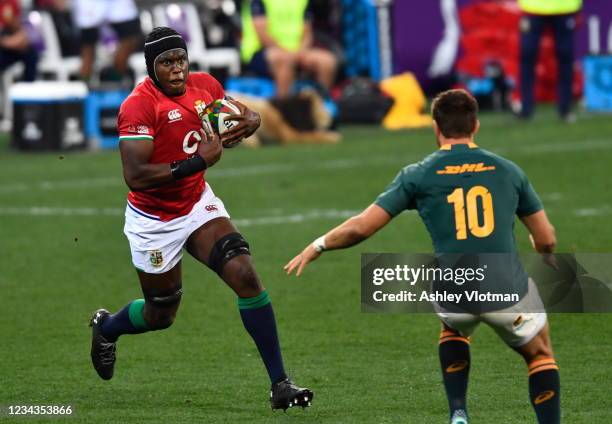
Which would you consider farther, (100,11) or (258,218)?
(100,11)

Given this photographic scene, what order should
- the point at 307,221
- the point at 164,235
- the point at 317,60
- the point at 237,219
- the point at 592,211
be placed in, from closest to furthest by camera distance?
the point at 164,235 → the point at 592,211 → the point at 307,221 → the point at 237,219 → the point at 317,60

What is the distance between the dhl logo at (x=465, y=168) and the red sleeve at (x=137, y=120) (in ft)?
6.57

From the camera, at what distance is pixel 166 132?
8.70 metres

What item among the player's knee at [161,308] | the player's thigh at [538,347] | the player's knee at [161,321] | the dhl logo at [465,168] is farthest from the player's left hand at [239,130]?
the player's thigh at [538,347]

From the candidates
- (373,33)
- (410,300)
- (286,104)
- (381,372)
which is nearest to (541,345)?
(410,300)

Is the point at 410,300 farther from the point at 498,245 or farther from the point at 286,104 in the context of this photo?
the point at 286,104

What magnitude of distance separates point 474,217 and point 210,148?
1.92 meters

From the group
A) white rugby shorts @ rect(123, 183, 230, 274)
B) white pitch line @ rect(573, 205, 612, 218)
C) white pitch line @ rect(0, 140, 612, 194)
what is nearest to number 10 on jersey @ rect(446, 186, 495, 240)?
white rugby shorts @ rect(123, 183, 230, 274)

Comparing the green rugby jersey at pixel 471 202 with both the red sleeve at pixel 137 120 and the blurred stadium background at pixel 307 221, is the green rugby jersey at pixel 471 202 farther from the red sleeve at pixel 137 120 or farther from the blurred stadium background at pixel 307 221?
the red sleeve at pixel 137 120

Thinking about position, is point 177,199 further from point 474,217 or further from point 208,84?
point 474,217

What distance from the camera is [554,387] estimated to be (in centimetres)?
717

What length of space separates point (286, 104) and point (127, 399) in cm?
1244

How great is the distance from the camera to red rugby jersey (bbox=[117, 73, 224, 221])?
8570 mm

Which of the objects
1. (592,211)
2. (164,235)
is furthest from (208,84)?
(592,211)
